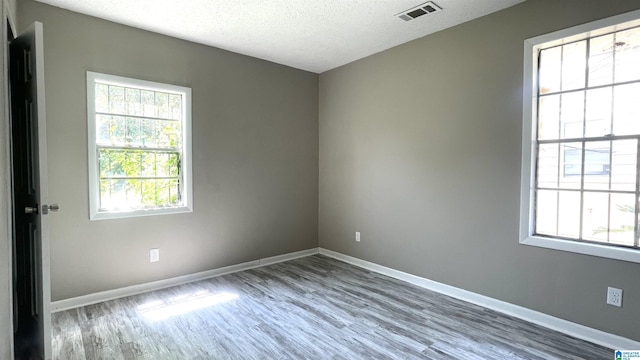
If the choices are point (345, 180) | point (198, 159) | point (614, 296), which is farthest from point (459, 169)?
point (198, 159)

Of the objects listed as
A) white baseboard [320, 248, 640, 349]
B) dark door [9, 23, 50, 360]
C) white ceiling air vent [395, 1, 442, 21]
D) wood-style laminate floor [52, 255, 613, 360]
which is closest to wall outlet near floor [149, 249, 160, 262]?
wood-style laminate floor [52, 255, 613, 360]

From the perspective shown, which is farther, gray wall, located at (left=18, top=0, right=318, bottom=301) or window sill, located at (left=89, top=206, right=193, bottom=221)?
window sill, located at (left=89, top=206, right=193, bottom=221)

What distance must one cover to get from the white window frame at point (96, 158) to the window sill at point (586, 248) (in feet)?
10.9

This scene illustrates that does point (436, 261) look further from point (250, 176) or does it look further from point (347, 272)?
point (250, 176)

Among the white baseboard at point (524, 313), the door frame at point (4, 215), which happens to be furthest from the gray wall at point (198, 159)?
the white baseboard at point (524, 313)

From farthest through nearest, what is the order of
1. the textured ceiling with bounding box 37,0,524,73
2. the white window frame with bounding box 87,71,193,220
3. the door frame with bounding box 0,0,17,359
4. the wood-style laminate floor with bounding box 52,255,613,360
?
1. the white window frame with bounding box 87,71,193,220
2. the textured ceiling with bounding box 37,0,524,73
3. the wood-style laminate floor with bounding box 52,255,613,360
4. the door frame with bounding box 0,0,17,359

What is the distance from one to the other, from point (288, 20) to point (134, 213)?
2.41 m

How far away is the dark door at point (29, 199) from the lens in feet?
6.60

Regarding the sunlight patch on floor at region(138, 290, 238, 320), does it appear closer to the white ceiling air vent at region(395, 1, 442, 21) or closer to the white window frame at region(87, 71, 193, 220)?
the white window frame at region(87, 71, 193, 220)

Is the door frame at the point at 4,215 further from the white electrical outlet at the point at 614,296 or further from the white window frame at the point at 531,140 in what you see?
the white electrical outlet at the point at 614,296

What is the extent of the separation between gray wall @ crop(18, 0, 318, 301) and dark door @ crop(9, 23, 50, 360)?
1.43 feet

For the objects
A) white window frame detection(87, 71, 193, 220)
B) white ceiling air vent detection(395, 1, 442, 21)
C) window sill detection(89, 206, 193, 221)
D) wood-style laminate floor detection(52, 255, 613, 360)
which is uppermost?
white ceiling air vent detection(395, 1, 442, 21)

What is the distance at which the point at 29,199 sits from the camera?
7.29ft

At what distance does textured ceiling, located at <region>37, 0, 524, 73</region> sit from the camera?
273 centimetres
